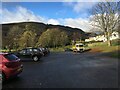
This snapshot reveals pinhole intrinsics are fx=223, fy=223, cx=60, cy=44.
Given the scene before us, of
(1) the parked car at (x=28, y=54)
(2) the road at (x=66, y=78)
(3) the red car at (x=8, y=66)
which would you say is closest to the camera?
(2) the road at (x=66, y=78)

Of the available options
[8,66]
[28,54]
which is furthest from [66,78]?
[28,54]

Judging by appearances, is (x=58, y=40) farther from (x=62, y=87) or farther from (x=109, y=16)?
(x=62, y=87)

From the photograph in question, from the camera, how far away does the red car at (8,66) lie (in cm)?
1064

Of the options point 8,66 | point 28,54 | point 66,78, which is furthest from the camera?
point 28,54

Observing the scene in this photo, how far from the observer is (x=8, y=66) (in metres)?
10.9

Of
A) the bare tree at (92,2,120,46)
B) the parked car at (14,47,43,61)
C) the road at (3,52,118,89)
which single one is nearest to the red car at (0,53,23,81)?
the road at (3,52,118,89)

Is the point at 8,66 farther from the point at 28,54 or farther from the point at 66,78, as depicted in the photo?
the point at 28,54

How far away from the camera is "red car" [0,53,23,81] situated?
10.6 meters

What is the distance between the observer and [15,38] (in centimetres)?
7338

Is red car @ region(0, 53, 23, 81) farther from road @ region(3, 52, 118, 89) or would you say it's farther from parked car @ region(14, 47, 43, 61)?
parked car @ region(14, 47, 43, 61)

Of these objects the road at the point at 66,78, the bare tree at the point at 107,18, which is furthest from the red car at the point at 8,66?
the bare tree at the point at 107,18

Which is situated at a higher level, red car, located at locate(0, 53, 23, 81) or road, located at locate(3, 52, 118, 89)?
red car, located at locate(0, 53, 23, 81)

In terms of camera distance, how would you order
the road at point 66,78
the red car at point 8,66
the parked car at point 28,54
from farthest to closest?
the parked car at point 28,54
the red car at point 8,66
the road at point 66,78

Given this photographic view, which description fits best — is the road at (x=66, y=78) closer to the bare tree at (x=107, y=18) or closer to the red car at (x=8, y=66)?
the red car at (x=8, y=66)
